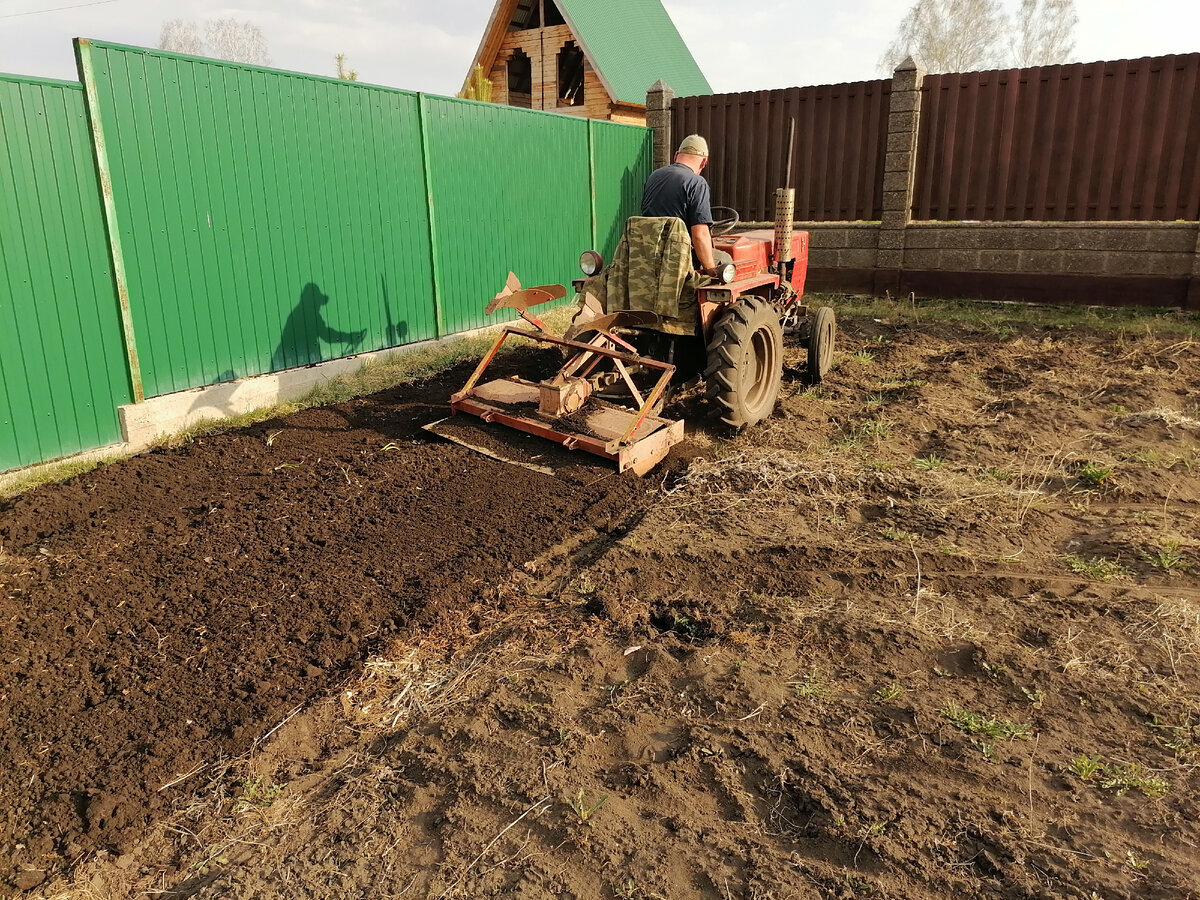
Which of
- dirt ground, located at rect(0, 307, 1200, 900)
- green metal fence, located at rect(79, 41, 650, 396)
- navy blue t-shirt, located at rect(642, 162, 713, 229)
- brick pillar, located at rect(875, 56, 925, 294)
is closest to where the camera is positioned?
dirt ground, located at rect(0, 307, 1200, 900)

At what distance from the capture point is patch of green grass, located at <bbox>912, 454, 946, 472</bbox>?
471 centimetres

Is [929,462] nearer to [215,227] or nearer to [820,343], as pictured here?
[820,343]

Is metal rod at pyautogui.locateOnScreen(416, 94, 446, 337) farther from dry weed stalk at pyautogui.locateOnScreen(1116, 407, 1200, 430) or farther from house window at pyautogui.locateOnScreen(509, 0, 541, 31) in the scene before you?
house window at pyautogui.locateOnScreen(509, 0, 541, 31)

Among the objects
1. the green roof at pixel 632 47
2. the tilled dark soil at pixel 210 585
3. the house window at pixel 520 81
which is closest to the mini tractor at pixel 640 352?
the tilled dark soil at pixel 210 585

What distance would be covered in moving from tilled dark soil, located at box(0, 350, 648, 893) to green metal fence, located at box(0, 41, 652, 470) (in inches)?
27.9

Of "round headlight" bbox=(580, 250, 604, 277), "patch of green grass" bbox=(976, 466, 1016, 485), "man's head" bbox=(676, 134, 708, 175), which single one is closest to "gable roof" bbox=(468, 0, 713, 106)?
"man's head" bbox=(676, 134, 708, 175)

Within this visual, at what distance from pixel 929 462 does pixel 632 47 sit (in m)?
17.9

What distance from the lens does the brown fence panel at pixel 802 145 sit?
1049 cm

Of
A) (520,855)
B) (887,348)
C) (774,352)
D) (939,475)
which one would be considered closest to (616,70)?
(887,348)

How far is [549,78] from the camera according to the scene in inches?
757

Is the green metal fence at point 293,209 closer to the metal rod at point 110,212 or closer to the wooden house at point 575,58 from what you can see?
the metal rod at point 110,212

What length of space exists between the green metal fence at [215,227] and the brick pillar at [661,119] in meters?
3.75

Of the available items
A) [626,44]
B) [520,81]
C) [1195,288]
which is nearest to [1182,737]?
[1195,288]

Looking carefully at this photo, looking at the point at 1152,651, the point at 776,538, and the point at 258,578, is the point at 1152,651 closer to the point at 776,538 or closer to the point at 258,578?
the point at 776,538
